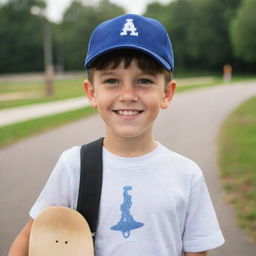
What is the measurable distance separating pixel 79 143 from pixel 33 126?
195 centimetres

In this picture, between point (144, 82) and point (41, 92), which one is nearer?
point (144, 82)

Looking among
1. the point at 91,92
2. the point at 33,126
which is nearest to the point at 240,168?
the point at 91,92

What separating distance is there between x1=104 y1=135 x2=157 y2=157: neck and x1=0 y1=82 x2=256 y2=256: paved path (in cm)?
170

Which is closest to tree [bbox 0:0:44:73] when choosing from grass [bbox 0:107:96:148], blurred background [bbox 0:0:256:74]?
blurred background [bbox 0:0:256:74]

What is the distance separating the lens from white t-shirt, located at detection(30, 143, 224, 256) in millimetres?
1419

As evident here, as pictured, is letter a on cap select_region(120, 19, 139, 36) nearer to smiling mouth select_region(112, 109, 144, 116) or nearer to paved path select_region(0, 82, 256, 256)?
smiling mouth select_region(112, 109, 144, 116)

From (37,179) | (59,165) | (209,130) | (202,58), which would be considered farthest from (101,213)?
(202,58)

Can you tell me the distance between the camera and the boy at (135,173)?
1.41 metres

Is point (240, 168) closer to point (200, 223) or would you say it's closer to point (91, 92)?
point (200, 223)

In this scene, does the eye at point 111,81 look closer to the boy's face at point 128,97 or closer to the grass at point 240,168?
the boy's face at point 128,97

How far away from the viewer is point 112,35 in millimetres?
1404

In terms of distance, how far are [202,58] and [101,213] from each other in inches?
1949

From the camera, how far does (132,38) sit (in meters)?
1.39

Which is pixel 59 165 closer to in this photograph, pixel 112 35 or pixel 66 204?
pixel 66 204
